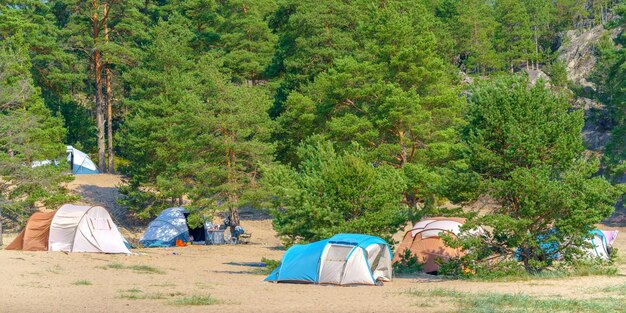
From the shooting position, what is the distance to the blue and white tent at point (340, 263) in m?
21.1

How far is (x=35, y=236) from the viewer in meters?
29.6

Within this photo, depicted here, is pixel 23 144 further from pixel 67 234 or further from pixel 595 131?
pixel 595 131

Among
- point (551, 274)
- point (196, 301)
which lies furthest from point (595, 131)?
point (196, 301)

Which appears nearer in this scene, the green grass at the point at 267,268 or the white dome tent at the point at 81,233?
the green grass at the point at 267,268

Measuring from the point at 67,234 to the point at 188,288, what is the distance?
11.5 m

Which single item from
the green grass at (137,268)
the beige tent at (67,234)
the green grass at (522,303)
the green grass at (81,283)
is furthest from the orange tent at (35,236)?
the green grass at (522,303)

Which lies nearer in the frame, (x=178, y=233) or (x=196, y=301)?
(x=196, y=301)

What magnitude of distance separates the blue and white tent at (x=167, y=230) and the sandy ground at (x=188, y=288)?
7786 millimetres

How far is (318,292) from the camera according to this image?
1923 cm

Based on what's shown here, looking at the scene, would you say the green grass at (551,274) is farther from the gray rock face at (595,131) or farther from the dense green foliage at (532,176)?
the gray rock face at (595,131)

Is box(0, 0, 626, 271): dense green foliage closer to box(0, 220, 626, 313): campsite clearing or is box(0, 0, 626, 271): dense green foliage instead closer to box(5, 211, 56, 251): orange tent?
box(0, 220, 626, 313): campsite clearing

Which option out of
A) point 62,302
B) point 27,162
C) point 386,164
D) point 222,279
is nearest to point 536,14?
point 386,164

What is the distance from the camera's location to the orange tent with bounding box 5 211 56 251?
96.2 feet

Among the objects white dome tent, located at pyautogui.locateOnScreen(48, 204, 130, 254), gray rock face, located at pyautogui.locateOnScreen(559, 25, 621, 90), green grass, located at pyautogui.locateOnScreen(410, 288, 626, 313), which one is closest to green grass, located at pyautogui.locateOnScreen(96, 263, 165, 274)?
white dome tent, located at pyautogui.locateOnScreen(48, 204, 130, 254)
